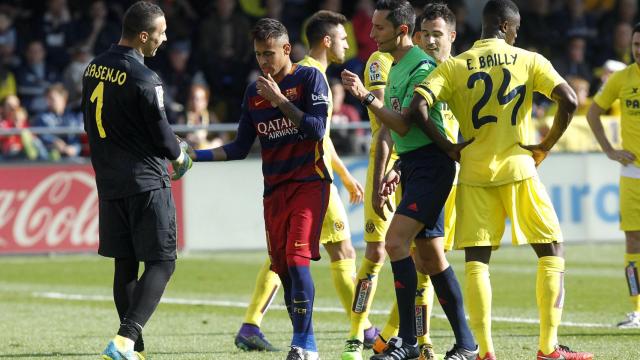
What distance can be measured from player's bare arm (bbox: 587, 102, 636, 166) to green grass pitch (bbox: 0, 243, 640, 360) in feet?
4.79

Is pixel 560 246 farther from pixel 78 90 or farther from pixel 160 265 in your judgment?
pixel 78 90

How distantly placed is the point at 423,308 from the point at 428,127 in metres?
1.37

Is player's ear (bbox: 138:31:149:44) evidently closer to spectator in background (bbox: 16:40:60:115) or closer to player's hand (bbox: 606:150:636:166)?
player's hand (bbox: 606:150:636:166)

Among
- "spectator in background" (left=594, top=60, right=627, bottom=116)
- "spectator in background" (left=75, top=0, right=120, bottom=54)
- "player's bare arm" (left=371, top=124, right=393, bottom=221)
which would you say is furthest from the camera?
"spectator in background" (left=75, top=0, right=120, bottom=54)

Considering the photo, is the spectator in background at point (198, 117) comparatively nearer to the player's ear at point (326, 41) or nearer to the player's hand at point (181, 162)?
the player's ear at point (326, 41)

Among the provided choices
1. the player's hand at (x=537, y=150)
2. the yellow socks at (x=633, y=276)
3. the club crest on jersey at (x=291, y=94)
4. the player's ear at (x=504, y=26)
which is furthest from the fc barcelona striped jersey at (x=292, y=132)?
the yellow socks at (x=633, y=276)

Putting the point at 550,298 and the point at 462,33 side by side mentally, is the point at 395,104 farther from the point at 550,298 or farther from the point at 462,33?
the point at 462,33

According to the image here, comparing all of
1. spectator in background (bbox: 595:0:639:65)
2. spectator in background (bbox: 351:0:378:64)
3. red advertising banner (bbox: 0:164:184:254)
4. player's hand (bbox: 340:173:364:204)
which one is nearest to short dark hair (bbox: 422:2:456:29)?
player's hand (bbox: 340:173:364:204)

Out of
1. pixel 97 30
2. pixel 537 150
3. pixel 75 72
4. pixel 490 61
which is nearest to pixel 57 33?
pixel 97 30

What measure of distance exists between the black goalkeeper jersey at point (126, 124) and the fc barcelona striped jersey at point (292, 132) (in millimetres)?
655

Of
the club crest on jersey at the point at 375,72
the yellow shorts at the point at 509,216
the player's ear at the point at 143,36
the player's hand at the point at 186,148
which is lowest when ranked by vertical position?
the yellow shorts at the point at 509,216

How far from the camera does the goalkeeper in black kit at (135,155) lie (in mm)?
8484

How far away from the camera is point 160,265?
8656 mm

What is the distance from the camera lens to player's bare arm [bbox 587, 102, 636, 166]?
11516mm
